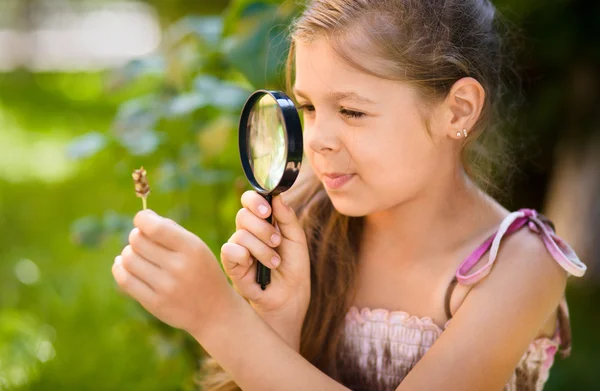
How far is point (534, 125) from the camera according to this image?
4.35 meters

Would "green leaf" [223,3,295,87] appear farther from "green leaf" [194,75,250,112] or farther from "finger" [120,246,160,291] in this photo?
"finger" [120,246,160,291]

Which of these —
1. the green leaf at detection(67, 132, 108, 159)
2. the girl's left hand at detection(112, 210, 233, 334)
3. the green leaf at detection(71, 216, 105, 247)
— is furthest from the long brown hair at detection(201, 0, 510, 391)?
the green leaf at detection(67, 132, 108, 159)

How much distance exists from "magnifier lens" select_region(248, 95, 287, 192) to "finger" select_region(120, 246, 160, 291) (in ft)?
1.07

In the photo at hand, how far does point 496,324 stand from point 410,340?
31cm

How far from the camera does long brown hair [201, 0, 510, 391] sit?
203cm

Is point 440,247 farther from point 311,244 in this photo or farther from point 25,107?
point 25,107

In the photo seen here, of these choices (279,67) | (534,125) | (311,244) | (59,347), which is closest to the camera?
(311,244)

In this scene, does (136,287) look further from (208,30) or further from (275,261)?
(208,30)

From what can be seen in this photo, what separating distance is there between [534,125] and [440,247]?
7.70 ft

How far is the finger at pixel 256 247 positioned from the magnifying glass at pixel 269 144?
5cm

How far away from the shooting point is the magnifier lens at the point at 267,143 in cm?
179

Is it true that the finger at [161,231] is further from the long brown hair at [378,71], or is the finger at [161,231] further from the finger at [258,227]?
the long brown hair at [378,71]

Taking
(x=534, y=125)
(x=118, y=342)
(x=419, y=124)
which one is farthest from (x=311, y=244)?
(x=534, y=125)

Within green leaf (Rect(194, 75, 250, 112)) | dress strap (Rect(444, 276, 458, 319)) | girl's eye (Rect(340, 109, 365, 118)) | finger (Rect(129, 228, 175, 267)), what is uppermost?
girl's eye (Rect(340, 109, 365, 118))
